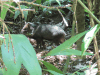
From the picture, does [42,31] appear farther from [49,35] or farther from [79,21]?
[79,21]

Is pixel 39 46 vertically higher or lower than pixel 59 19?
lower

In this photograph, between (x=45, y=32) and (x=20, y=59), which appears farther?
(x=45, y=32)

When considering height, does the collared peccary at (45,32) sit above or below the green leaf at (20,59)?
below

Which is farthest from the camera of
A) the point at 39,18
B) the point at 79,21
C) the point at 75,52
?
the point at 39,18

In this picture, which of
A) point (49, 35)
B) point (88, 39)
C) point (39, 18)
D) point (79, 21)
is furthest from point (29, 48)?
point (39, 18)

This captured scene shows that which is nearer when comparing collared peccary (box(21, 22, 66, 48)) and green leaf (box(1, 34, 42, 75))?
green leaf (box(1, 34, 42, 75))

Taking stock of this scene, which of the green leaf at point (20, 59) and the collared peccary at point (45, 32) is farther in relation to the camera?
the collared peccary at point (45, 32)

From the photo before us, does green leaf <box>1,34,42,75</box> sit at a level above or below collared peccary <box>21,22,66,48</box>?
above

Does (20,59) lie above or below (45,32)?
above
